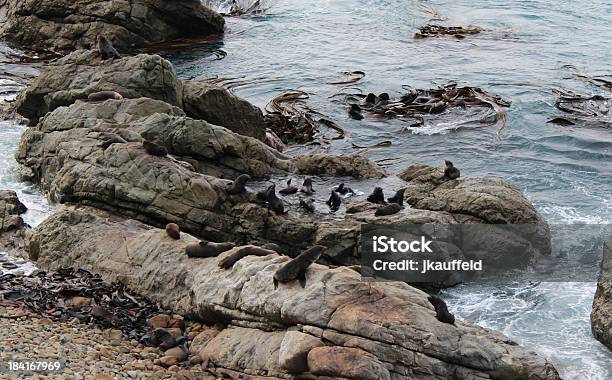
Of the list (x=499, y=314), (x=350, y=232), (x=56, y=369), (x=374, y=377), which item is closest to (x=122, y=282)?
(x=56, y=369)

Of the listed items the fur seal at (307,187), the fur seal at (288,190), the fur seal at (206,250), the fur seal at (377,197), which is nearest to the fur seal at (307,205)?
the fur seal at (288,190)

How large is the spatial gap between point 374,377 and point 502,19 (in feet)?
105

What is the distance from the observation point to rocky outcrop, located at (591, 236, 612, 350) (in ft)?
41.7

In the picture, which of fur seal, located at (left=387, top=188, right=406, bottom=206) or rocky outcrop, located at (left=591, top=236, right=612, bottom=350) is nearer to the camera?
rocky outcrop, located at (left=591, top=236, right=612, bottom=350)

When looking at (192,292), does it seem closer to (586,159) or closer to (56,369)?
(56,369)

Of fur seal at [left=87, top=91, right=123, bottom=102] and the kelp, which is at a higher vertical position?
fur seal at [left=87, top=91, right=123, bottom=102]

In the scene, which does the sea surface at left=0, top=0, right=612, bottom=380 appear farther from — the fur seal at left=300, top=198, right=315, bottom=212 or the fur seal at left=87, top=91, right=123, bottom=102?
the fur seal at left=300, top=198, right=315, bottom=212

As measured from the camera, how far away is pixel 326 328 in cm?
1016

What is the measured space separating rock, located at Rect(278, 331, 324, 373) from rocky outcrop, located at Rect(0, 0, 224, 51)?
24.5 meters

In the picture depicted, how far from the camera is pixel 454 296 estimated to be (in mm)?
14617

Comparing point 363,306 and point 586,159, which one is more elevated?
point 363,306

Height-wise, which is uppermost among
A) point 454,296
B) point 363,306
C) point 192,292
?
point 363,306

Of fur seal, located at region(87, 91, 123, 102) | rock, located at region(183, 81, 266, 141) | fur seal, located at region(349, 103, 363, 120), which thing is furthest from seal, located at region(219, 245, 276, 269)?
fur seal, located at region(349, 103, 363, 120)

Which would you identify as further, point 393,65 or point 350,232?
point 393,65
